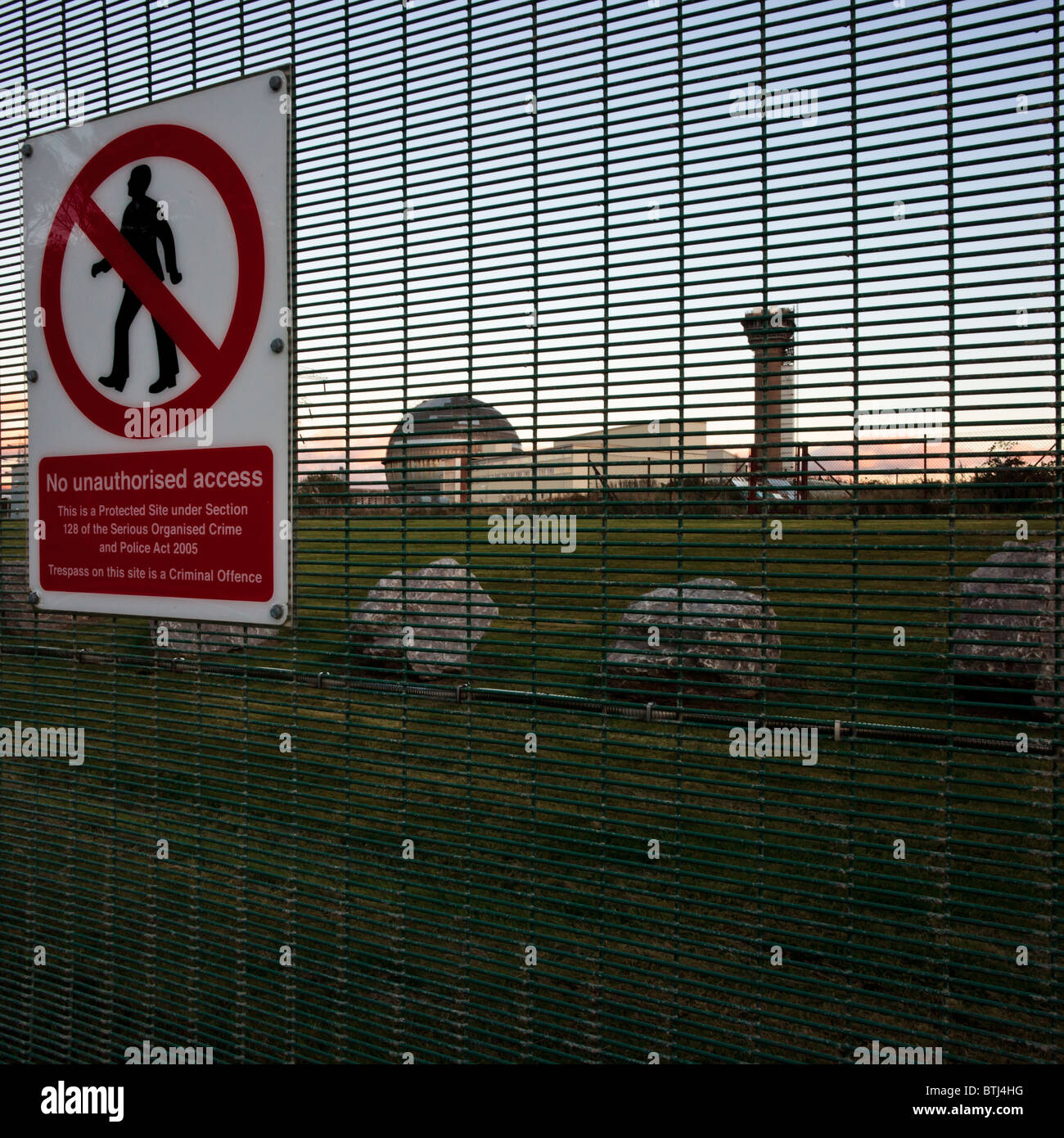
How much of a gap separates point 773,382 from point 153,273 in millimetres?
2272

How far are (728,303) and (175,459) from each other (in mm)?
2015

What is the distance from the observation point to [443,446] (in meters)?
3.20

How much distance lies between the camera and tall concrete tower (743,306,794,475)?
2.72 metres

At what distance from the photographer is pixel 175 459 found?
345 centimetres

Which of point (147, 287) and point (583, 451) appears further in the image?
point (147, 287)

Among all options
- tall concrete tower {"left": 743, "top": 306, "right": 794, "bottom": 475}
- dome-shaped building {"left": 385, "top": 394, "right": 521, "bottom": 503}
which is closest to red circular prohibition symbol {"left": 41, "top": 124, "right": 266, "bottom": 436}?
dome-shaped building {"left": 385, "top": 394, "right": 521, "bottom": 503}

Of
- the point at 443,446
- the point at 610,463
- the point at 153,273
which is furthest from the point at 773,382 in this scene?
the point at 153,273

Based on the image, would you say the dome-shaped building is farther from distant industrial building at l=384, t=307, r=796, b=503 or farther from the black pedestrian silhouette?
the black pedestrian silhouette

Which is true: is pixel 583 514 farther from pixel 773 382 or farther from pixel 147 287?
pixel 147 287

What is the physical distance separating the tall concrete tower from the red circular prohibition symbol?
1.70 meters

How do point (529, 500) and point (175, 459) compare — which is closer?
point (529, 500)

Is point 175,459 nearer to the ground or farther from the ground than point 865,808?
farther from the ground
